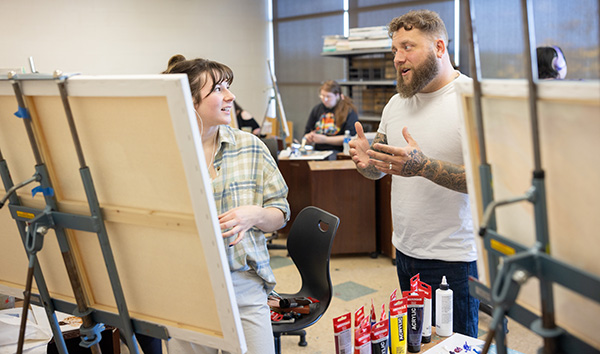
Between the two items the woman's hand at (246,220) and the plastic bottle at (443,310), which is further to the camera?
the plastic bottle at (443,310)

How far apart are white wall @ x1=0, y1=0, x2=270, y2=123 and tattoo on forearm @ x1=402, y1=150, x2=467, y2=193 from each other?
525 centimetres

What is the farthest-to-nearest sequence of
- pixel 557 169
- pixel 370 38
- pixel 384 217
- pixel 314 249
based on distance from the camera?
pixel 370 38
pixel 384 217
pixel 314 249
pixel 557 169

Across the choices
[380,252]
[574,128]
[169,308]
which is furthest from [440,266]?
[380,252]

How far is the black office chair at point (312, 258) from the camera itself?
7.09 ft

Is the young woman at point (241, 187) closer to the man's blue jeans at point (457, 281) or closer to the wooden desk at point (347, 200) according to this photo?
the man's blue jeans at point (457, 281)

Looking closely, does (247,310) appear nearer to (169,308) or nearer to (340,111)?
(169,308)

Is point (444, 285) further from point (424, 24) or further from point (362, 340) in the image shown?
point (424, 24)

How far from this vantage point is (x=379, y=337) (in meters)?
1.57

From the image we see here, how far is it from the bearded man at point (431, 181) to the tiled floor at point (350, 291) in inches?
41.7

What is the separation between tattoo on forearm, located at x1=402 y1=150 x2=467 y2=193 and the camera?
5.40ft

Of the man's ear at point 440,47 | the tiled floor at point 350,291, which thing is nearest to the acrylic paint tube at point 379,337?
the man's ear at point 440,47

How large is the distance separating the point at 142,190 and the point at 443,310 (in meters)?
1.09

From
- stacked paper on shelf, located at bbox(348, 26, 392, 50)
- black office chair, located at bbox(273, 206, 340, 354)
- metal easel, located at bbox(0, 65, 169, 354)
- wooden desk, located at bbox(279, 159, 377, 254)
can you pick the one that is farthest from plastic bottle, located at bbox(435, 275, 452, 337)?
stacked paper on shelf, located at bbox(348, 26, 392, 50)

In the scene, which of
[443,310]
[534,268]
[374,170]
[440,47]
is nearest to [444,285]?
[443,310]
